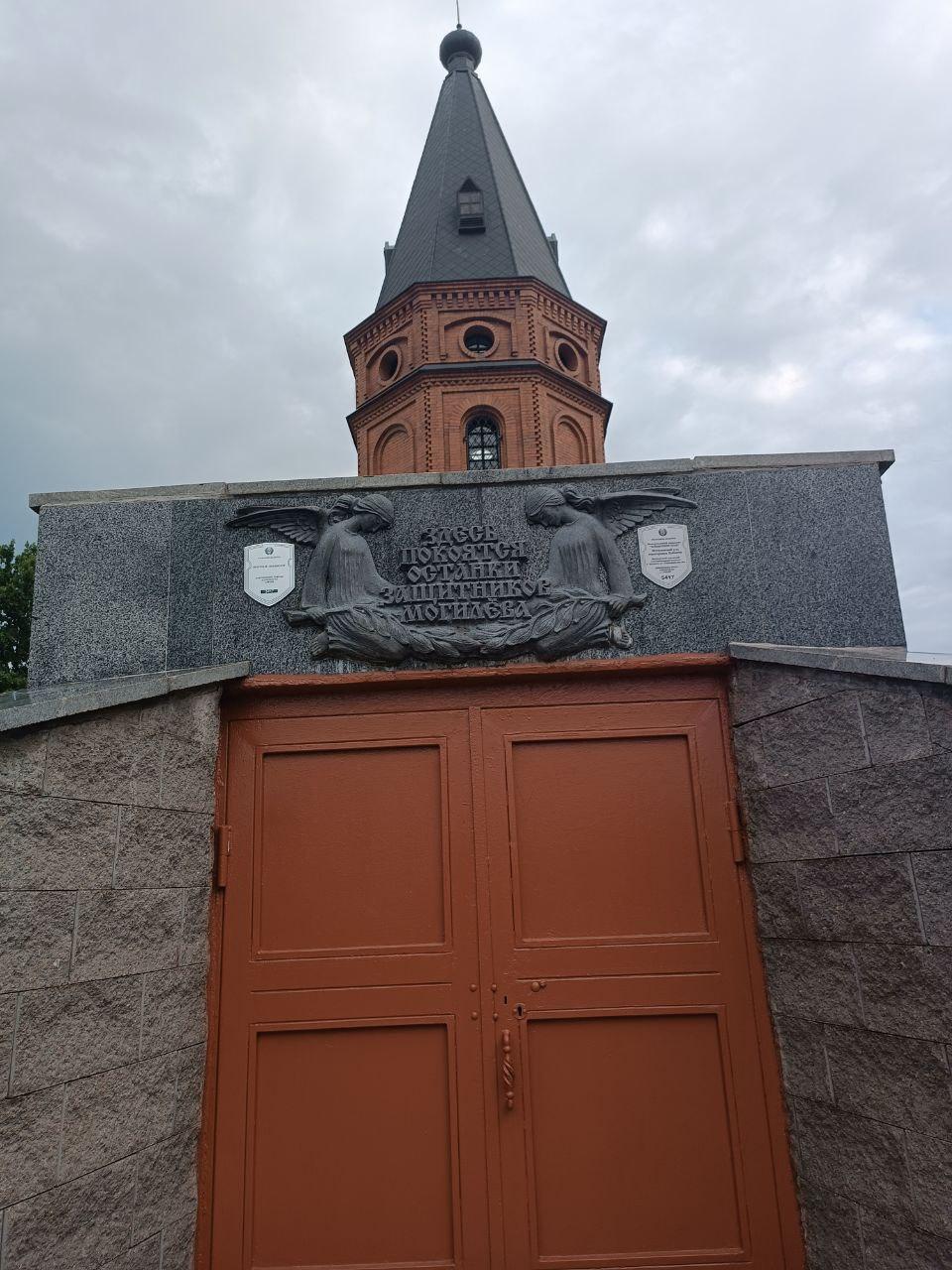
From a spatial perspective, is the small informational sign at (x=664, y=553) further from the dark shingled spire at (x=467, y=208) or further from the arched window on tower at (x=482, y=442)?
the dark shingled spire at (x=467, y=208)

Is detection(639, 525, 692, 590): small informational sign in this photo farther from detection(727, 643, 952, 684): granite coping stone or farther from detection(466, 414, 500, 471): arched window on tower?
detection(466, 414, 500, 471): arched window on tower

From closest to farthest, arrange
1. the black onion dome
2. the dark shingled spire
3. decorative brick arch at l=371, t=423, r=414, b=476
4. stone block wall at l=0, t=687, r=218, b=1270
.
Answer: stone block wall at l=0, t=687, r=218, b=1270 < decorative brick arch at l=371, t=423, r=414, b=476 < the dark shingled spire < the black onion dome

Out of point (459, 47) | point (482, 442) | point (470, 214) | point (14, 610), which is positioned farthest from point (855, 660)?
point (459, 47)

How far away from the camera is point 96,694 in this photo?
3.82 m

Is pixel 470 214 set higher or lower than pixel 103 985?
Result: higher

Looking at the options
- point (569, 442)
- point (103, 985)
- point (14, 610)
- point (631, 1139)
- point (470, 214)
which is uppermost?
point (470, 214)

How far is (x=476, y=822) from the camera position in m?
4.52

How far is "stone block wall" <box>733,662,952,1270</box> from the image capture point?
11.8 ft

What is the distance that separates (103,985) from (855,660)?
3553 mm

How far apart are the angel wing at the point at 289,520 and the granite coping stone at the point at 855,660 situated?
2.30 metres

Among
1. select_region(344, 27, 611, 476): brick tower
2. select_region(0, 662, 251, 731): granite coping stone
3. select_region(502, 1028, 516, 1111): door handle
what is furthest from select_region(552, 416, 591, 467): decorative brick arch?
select_region(502, 1028, 516, 1111): door handle

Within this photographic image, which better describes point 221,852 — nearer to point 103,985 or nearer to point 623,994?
point 103,985

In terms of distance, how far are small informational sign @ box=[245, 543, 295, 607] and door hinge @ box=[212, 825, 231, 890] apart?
1.19 m

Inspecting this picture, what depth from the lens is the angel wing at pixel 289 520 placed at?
4.83m
